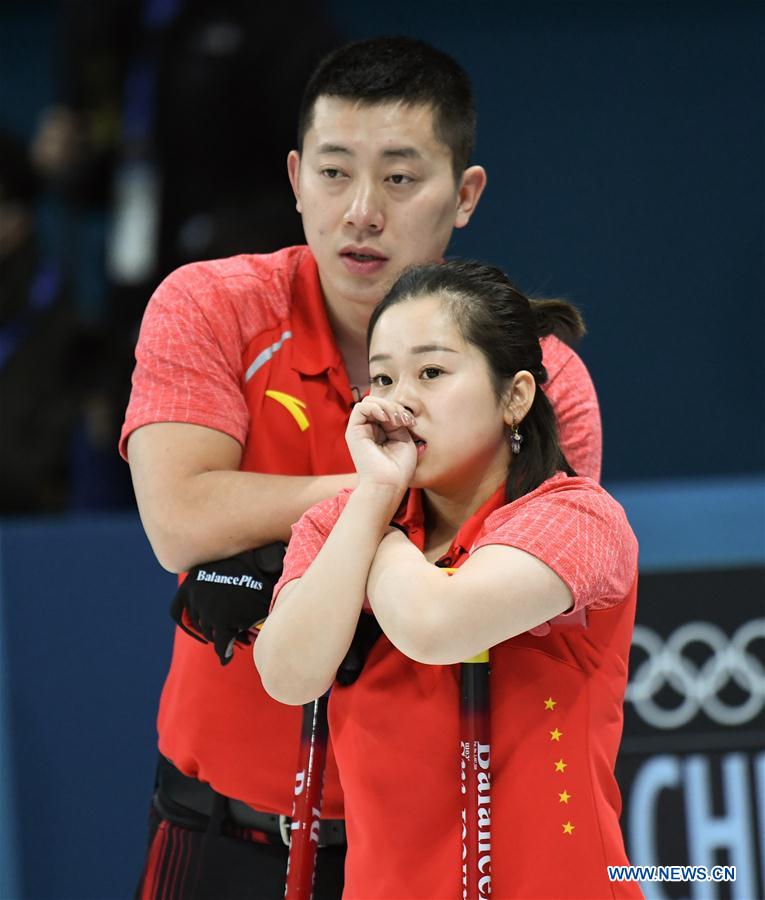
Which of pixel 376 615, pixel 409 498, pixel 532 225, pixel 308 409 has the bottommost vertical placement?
pixel 376 615

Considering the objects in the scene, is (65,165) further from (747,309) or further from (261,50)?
(747,309)

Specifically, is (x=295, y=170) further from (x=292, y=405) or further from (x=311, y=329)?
(x=292, y=405)

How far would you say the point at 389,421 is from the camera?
1940 mm

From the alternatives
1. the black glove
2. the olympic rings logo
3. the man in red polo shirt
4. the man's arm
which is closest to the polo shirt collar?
the man in red polo shirt

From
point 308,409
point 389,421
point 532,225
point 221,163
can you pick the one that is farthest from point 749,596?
point 532,225

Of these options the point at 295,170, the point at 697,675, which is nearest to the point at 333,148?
the point at 295,170

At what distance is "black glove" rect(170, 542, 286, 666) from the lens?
211 cm

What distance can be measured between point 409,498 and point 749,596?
6.52 ft

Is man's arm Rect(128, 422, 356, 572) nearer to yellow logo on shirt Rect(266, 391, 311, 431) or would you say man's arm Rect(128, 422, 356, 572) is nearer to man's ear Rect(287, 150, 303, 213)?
yellow logo on shirt Rect(266, 391, 311, 431)

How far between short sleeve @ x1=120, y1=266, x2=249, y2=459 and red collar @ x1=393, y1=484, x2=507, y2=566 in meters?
0.36

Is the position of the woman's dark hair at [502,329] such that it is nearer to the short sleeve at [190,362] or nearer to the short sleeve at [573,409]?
the short sleeve at [573,409]

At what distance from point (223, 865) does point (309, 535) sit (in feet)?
2.37

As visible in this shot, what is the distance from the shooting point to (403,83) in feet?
7.69

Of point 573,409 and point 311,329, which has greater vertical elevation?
point 311,329
